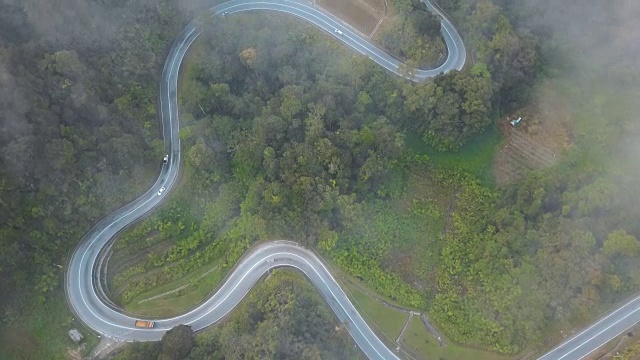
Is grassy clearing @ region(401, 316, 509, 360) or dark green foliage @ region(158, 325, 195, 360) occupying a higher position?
grassy clearing @ region(401, 316, 509, 360)

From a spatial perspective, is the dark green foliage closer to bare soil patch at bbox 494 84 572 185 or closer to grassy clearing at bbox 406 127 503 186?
grassy clearing at bbox 406 127 503 186

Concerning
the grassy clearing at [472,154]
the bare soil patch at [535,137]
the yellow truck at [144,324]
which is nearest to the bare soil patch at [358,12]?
the grassy clearing at [472,154]

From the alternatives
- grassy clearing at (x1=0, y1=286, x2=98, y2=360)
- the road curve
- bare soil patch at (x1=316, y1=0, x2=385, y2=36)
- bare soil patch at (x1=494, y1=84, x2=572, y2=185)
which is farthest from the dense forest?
bare soil patch at (x1=316, y1=0, x2=385, y2=36)

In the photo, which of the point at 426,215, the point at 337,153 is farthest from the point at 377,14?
the point at 426,215

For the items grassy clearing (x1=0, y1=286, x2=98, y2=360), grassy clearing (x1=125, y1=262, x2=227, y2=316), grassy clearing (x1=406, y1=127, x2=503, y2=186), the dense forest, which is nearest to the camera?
grassy clearing (x1=0, y1=286, x2=98, y2=360)

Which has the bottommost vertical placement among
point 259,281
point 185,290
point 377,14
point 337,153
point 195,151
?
point 185,290

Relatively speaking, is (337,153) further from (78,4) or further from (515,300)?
(78,4)

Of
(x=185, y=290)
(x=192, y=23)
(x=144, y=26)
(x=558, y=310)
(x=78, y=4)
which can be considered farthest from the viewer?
(x=192, y=23)
